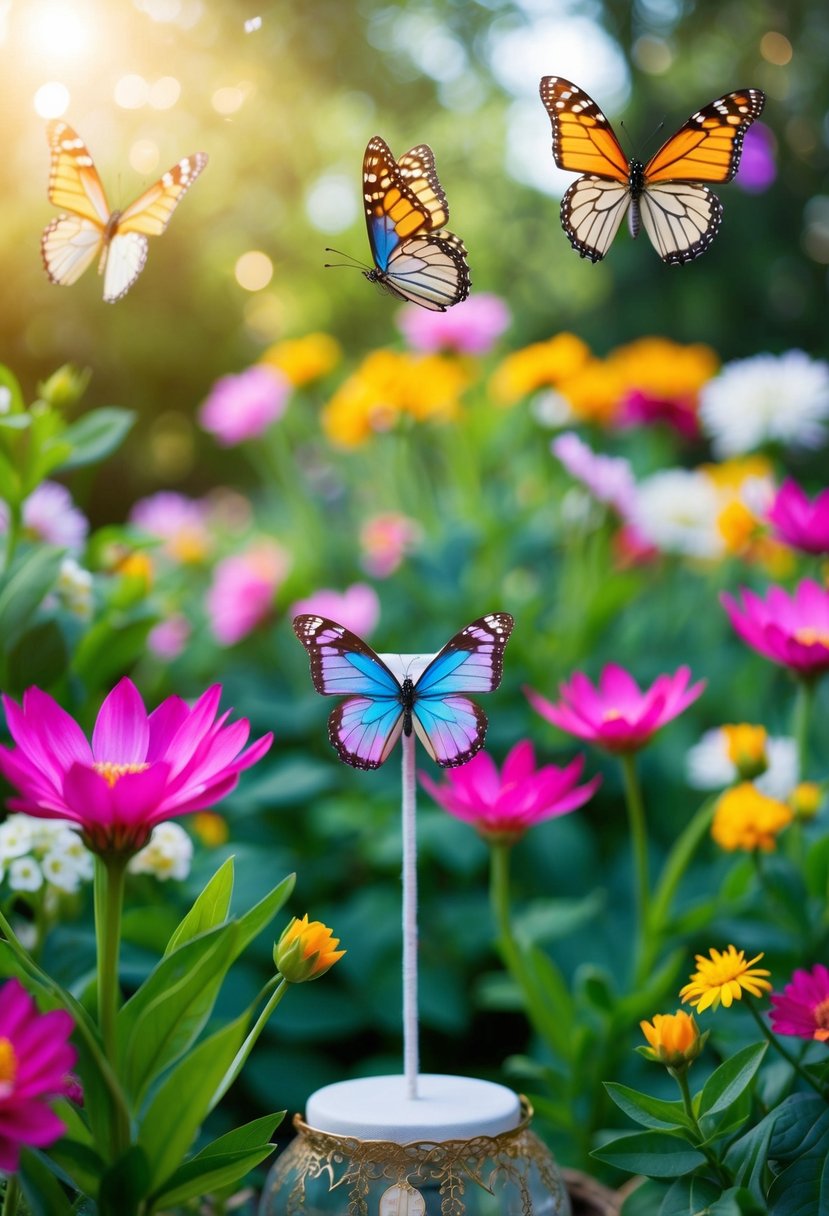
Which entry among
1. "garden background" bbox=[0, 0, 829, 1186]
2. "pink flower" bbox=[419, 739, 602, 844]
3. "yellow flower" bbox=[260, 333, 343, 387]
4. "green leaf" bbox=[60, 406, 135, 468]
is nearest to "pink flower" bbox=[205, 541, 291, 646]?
"garden background" bbox=[0, 0, 829, 1186]

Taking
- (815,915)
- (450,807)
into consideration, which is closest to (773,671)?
(815,915)

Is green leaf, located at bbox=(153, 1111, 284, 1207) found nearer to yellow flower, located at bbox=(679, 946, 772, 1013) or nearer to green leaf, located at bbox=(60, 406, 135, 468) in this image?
yellow flower, located at bbox=(679, 946, 772, 1013)

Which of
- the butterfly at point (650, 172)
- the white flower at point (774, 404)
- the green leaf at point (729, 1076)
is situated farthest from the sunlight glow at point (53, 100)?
the white flower at point (774, 404)

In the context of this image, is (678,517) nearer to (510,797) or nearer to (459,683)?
(510,797)

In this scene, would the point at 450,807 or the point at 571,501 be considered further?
the point at 571,501

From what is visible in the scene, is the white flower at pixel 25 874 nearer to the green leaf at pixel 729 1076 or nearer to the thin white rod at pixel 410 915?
the thin white rod at pixel 410 915

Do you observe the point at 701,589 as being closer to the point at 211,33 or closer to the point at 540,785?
the point at 211,33

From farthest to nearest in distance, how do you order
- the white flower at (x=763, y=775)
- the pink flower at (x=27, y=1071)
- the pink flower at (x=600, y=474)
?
the pink flower at (x=600, y=474) < the white flower at (x=763, y=775) < the pink flower at (x=27, y=1071)
